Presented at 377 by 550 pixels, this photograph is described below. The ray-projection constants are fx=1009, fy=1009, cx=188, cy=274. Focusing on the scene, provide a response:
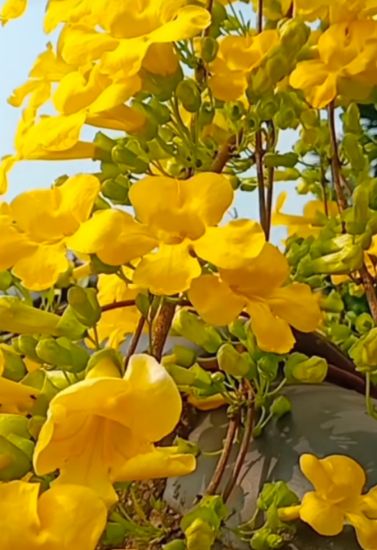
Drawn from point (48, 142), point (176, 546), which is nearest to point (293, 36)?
point (48, 142)

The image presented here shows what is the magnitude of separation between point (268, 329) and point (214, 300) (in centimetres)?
3

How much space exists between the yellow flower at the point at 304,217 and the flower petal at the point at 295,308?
221 millimetres

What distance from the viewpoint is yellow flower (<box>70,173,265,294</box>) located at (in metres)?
0.36

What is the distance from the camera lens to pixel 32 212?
41cm

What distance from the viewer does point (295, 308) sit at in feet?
1.29

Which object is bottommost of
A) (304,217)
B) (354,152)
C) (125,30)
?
(304,217)

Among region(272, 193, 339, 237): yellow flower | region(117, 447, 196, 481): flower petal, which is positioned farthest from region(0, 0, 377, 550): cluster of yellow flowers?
region(272, 193, 339, 237): yellow flower

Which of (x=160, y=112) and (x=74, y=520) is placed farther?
(x=160, y=112)

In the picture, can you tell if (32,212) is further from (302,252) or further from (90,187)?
(302,252)

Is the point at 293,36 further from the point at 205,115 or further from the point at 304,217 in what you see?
the point at 304,217

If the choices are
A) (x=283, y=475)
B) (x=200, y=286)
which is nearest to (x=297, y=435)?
(x=283, y=475)

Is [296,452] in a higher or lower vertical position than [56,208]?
lower

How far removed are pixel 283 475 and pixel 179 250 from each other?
0.14 m

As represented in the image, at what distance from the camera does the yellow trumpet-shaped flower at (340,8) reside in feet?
1.50
